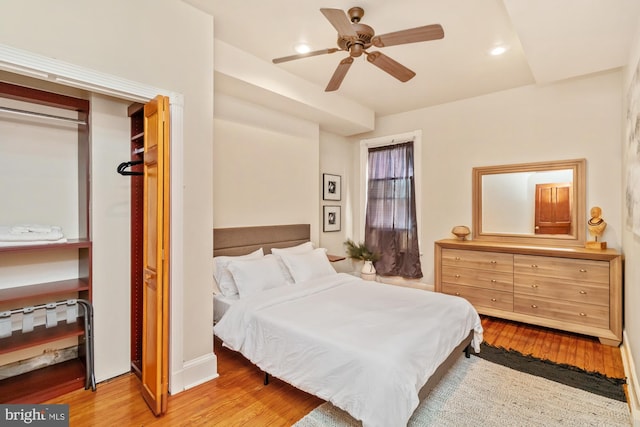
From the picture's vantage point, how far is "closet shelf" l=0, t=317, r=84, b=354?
1989 mm

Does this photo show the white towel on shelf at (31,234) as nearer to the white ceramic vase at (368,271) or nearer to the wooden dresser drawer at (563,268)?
the white ceramic vase at (368,271)

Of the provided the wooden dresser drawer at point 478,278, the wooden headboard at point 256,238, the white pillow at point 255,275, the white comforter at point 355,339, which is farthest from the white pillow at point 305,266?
the wooden dresser drawer at point 478,278

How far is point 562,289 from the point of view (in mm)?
3359

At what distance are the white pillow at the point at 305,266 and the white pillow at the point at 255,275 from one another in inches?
6.9

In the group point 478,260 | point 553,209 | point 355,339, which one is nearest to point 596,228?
point 553,209

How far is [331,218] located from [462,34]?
3072 millimetres

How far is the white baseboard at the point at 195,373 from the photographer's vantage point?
2.35 metres

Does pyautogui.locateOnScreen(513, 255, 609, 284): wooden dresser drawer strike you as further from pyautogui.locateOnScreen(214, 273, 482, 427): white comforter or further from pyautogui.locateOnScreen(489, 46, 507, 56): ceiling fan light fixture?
pyautogui.locateOnScreen(489, 46, 507, 56): ceiling fan light fixture

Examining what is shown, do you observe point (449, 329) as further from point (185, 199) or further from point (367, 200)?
point (367, 200)

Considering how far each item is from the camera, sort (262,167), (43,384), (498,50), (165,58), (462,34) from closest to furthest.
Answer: (43,384), (165,58), (462,34), (498,50), (262,167)

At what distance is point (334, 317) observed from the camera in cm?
241

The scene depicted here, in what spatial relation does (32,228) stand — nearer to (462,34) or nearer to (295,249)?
(295,249)

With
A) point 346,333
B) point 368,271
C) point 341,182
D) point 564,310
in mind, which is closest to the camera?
point 346,333
